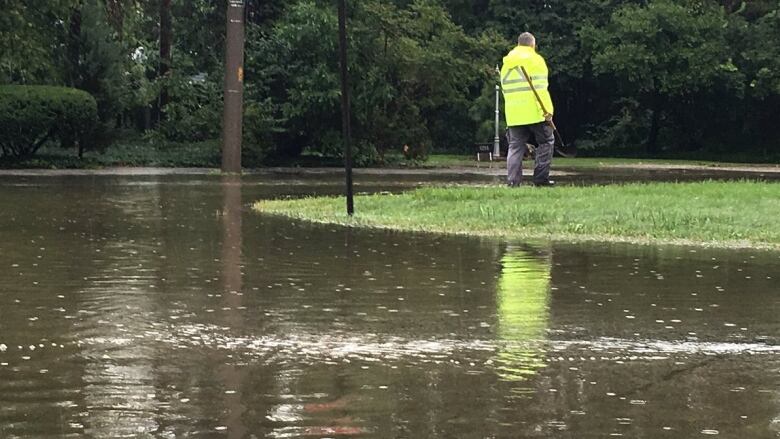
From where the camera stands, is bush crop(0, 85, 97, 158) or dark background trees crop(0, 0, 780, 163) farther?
dark background trees crop(0, 0, 780, 163)

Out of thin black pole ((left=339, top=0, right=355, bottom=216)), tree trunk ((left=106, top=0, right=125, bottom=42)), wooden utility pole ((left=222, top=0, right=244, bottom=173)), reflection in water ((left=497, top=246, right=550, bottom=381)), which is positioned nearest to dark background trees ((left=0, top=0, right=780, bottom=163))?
tree trunk ((left=106, top=0, right=125, bottom=42))

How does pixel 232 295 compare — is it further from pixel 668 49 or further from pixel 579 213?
pixel 668 49

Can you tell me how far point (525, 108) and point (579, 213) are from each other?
14.2 feet

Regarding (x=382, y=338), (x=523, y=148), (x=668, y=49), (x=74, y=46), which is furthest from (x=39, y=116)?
(x=668, y=49)

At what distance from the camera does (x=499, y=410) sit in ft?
16.1

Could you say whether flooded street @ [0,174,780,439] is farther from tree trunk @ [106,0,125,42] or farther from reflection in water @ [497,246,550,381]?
tree trunk @ [106,0,125,42]

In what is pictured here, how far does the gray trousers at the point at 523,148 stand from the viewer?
1725 centimetres

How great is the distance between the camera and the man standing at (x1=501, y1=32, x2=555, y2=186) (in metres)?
17.0

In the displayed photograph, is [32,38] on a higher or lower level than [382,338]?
higher

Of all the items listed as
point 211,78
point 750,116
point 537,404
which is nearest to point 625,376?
point 537,404

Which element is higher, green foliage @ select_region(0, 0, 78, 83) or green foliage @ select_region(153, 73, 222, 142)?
green foliage @ select_region(0, 0, 78, 83)

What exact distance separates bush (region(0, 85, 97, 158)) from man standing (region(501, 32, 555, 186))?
11761 millimetres

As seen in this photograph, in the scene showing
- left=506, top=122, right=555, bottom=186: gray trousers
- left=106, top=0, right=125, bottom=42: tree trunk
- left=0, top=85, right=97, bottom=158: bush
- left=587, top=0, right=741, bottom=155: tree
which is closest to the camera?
left=506, top=122, right=555, bottom=186: gray trousers

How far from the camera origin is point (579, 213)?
1304 centimetres
